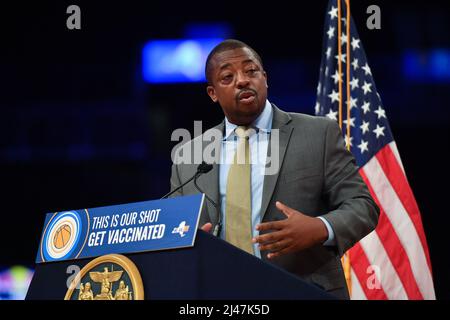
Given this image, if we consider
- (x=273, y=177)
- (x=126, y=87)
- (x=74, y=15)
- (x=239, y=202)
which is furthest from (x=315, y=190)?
(x=126, y=87)

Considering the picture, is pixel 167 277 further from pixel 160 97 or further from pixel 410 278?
pixel 160 97

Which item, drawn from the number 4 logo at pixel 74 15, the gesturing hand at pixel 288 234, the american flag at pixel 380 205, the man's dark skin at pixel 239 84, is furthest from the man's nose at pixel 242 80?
the number 4 logo at pixel 74 15

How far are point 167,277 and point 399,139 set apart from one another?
4651 millimetres

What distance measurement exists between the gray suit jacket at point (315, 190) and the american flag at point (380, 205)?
47.0 inches

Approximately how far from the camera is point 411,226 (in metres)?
3.69

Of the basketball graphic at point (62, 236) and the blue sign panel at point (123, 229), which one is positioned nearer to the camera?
the blue sign panel at point (123, 229)

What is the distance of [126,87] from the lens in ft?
22.0

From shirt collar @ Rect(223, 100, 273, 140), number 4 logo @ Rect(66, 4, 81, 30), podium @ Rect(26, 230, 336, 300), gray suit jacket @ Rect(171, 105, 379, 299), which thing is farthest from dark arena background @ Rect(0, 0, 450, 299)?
podium @ Rect(26, 230, 336, 300)

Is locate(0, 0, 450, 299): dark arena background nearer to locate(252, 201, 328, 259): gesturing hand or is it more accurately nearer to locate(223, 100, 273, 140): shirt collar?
locate(223, 100, 273, 140): shirt collar

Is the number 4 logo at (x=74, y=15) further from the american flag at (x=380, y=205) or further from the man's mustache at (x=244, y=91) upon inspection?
the man's mustache at (x=244, y=91)

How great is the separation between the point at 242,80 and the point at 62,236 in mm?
860

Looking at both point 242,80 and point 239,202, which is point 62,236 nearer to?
point 239,202

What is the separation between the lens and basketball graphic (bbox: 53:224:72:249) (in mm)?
2066

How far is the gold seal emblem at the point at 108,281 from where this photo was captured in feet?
6.00
